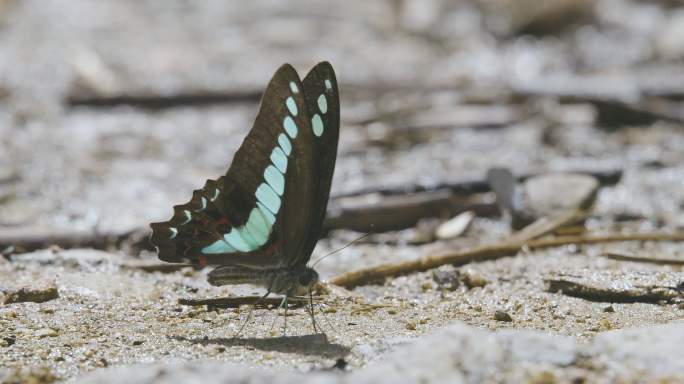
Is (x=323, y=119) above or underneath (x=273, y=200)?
above

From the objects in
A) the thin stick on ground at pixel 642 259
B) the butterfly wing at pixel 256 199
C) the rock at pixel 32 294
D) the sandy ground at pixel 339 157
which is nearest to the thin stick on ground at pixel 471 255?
the sandy ground at pixel 339 157

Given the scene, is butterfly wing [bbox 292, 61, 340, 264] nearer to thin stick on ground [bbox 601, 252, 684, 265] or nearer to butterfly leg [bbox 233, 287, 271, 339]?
butterfly leg [bbox 233, 287, 271, 339]

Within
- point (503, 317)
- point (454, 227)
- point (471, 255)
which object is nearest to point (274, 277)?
point (503, 317)

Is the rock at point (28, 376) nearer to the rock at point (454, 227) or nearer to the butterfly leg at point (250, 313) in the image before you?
the butterfly leg at point (250, 313)

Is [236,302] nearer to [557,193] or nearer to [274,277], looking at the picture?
[274,277]

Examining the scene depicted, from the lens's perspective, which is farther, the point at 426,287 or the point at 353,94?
the point at 353,94

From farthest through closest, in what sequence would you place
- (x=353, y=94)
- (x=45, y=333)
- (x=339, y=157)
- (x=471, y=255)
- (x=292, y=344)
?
1. (x=353, y=94)
2. (x=339, y=157)
3. (x=471, y=255)
4. (x=45, y=333)
5. (x=292, y=344)
